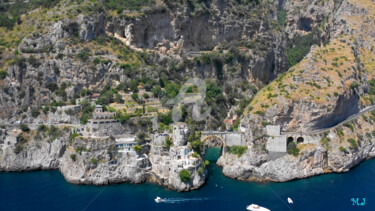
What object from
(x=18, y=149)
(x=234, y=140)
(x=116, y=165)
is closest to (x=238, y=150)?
(x=234, y=140)

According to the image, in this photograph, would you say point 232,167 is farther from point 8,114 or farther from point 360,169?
point 8,114

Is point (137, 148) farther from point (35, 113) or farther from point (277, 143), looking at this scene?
point (35, 113)

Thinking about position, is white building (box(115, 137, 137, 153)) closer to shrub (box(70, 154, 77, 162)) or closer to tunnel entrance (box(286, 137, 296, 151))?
shrub (box(70, 154, 77, 162))

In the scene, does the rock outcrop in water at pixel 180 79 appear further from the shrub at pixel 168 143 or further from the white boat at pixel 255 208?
the white boat at pixel 255 208

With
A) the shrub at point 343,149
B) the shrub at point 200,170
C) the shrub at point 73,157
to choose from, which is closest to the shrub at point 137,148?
the shrub at point 73,157

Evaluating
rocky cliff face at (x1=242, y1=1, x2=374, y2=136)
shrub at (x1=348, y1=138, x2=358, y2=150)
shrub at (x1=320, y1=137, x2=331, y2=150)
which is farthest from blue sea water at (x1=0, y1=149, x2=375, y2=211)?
rocky cliff face at (x1=242, y1=1, x2=374, y2=136)

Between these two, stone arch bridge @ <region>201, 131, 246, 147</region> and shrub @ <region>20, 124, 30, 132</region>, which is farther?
shrub @ <region>20, 124, 30, 132</region>
